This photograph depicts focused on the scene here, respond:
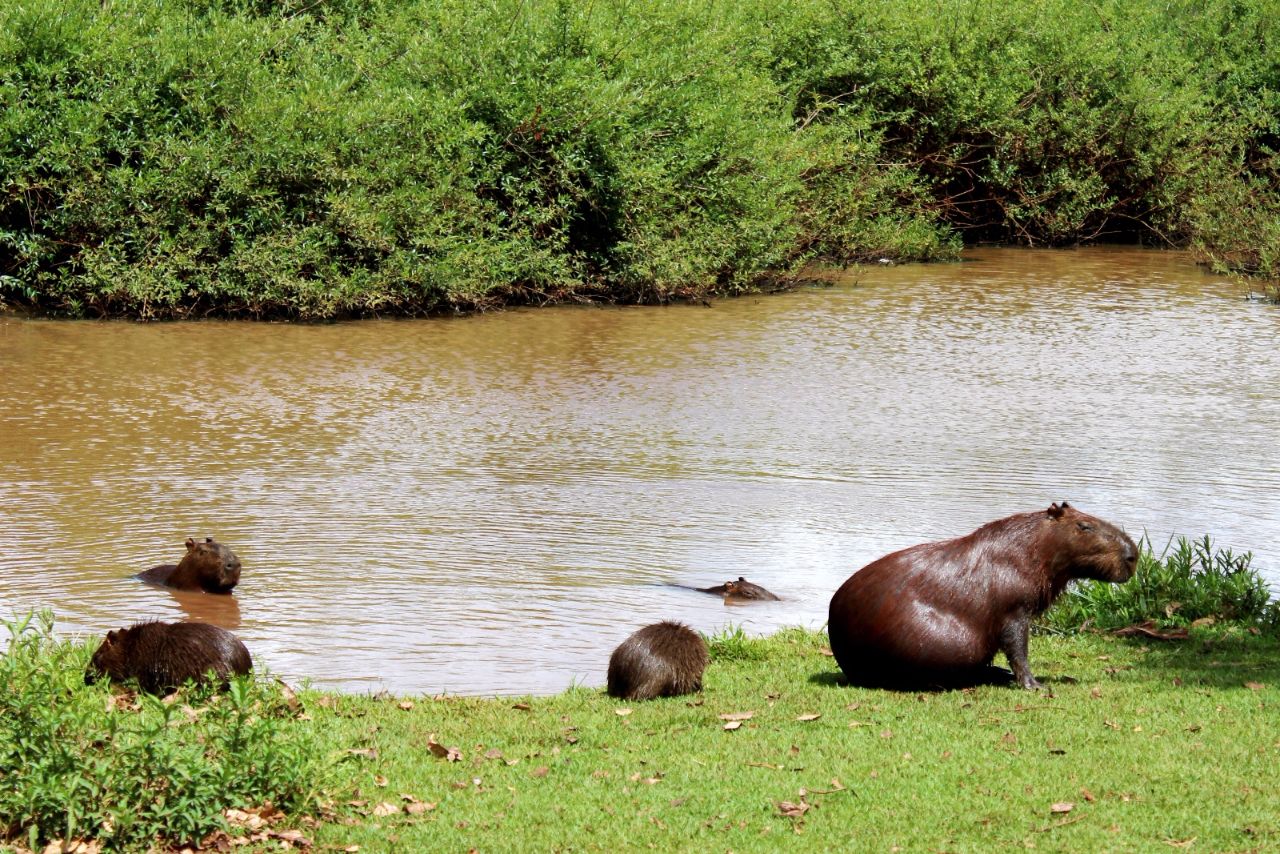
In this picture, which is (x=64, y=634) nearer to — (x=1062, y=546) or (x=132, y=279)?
(x=1062, y=546)

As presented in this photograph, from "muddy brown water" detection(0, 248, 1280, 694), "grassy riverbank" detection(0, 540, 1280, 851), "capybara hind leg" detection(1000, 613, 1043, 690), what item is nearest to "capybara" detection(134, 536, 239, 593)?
"muddy brown water" detection(0, 248, 1280, 694)

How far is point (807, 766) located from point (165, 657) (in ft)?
8.34

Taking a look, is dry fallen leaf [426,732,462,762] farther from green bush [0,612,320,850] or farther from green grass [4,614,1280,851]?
green bush [0,612,320,850]

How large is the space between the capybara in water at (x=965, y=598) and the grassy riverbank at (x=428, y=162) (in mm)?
11625

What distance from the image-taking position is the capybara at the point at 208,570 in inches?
325

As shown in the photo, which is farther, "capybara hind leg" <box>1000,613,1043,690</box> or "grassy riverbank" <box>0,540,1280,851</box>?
"capybara hind leg" <box>1000,613,1043,690</box>

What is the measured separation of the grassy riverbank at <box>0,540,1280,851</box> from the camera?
4.73 metres

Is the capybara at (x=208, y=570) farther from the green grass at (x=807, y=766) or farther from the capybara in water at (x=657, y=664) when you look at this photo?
the capybara in water at (x=657, y=664)

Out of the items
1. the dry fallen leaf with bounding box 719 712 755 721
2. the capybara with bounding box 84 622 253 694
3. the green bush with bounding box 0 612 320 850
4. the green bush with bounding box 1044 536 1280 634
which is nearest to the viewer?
the green bush with bounding box 0 612 320 850

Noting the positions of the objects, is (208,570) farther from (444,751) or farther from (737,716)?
(737,716)

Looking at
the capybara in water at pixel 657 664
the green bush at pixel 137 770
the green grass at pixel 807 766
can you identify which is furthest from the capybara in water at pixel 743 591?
the green bush at pixel 137 770

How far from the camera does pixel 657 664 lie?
639 centimetres

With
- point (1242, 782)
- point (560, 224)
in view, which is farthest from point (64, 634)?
point (560, 224)

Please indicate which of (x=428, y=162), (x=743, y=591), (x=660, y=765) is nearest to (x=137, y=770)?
(x=660, y=765)
